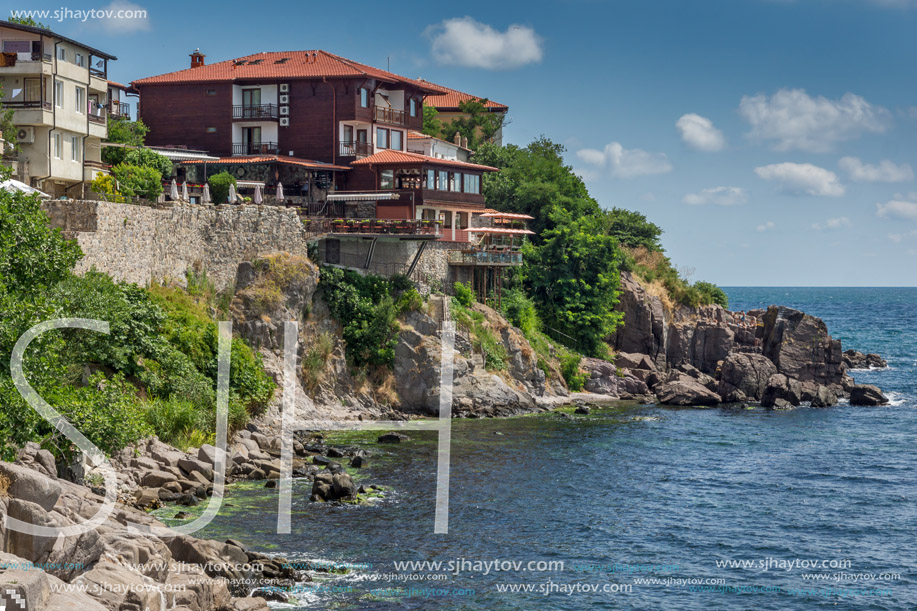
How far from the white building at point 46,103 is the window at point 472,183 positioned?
2468 cm

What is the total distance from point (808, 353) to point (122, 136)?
4918 cm

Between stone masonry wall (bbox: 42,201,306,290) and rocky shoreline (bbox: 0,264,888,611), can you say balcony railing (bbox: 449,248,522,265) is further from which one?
stone masonry wall (bbox: 42,201,306,290)

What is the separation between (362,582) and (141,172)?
33.8m

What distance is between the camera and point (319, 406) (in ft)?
180

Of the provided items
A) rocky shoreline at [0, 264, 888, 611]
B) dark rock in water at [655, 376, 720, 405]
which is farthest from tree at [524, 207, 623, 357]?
dark rock in water at [655, 376, 720, 405]

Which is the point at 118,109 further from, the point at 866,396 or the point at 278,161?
the point at 866,396

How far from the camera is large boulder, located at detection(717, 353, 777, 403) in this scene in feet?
232

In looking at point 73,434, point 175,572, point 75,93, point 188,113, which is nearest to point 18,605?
point 175,572

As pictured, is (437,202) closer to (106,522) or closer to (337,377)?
(337,377)

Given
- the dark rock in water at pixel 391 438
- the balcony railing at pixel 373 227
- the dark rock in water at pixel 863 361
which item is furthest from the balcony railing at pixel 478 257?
the dark rock in water at pixel 863 361

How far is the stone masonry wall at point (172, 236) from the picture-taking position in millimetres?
46031

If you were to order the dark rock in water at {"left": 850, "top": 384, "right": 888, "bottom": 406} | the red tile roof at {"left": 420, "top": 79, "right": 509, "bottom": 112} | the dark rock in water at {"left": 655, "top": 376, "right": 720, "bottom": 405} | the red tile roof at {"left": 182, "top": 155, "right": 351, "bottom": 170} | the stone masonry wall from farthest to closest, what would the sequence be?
1. the red tile roof at {"left": 420, "top": 79, "right": 509, "bottom": 112}
2. the dark rock in water at {"left": 850, "top": 384, "right": 888, "bottom": 406}
3. the dark rock in water at {"left": 655, "top": 376, "right": 720, "bottom": 405}
4. the red tile roof at {"left": 182, "top": 155, "right": 351, "bottom": 170}
5. the stone masonry wall

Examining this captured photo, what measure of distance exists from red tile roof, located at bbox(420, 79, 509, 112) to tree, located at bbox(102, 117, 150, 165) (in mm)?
28430

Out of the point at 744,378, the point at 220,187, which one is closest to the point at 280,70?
the point at 220,187
